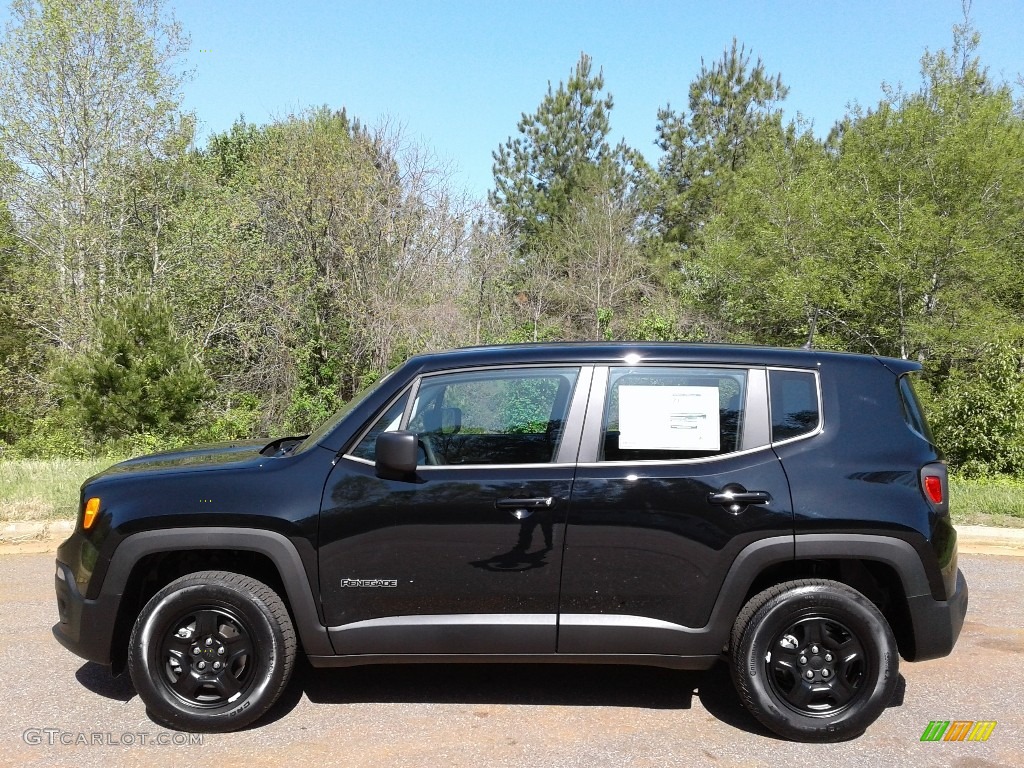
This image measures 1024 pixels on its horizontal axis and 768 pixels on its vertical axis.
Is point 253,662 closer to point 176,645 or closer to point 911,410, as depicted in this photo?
point 176,645

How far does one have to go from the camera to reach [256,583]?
12.9 feet

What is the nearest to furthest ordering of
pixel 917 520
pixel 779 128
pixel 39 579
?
pixel 917 520
pixel 39 579
pixel 779 128

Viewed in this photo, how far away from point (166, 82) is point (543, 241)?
14950 millimetres

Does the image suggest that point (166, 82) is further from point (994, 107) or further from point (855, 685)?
point (855, 685)

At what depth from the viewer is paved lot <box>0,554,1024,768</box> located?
365cm

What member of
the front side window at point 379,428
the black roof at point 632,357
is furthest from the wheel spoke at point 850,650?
the front side window at point 379,428

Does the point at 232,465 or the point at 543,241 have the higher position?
the point at 543,241

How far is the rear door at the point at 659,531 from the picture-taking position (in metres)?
3.80

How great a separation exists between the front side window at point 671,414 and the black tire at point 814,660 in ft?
2.45

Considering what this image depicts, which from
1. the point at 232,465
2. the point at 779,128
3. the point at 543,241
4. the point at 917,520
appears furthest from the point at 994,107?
the point at 232,465

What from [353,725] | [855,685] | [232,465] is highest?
[232,465]

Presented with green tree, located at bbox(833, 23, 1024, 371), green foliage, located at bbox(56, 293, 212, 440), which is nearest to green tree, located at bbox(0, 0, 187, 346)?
green foliage, located at bbox(56, 293, 212, 440)

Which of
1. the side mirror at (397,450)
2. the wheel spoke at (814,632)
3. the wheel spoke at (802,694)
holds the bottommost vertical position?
the wheel spoke at (802,694)

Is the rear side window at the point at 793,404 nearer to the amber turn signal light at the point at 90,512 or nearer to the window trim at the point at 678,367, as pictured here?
the window trim at the point at 678,367
